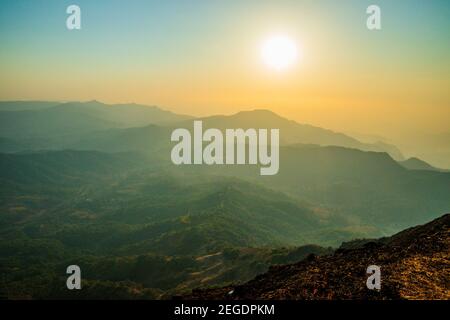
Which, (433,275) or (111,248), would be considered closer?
(433,275)

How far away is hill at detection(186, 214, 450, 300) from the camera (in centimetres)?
1449

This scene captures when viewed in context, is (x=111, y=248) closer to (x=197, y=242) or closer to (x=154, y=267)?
(x=197, y=242)

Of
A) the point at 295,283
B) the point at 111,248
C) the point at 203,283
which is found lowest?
the point at 111,248

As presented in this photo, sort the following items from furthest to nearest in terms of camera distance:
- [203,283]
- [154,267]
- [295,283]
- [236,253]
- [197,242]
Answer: [197,242] → [154,267] → [236,253] → [203,283] → [295,283]

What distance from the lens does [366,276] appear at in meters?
16.0

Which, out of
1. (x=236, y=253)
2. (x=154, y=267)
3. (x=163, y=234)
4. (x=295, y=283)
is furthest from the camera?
(x=163, y=234)

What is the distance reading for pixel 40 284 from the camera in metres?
104

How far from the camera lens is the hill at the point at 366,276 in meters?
14.5

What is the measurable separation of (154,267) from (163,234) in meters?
46.8
